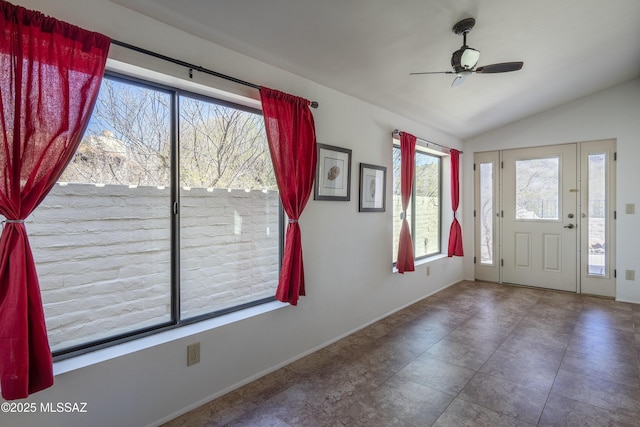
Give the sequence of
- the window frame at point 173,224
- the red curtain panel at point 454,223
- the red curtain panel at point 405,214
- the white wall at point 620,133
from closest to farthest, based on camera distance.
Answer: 1. the window frame at point 173,224
2. the red curtain panel at point 405,214
3. the white wall at point 620,133
4. the red curtain panel at point 454,223

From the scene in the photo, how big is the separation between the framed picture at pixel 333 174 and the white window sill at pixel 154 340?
3.31 feet

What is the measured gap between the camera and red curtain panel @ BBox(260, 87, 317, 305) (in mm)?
2314

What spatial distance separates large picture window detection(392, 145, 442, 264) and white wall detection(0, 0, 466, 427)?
0.38 m

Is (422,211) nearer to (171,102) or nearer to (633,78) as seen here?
(633,78)

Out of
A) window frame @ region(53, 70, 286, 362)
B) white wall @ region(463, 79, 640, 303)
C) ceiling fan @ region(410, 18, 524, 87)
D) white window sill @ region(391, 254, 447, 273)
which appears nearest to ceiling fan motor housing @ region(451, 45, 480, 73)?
ceiling fan @ region(410, 18, 524, 87)

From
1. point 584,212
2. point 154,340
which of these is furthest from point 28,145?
point 584,212

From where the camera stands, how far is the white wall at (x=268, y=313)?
1.62 metres

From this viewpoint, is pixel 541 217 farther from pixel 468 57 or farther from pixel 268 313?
pixel 268 313

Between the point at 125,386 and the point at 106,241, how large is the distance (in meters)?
0.78

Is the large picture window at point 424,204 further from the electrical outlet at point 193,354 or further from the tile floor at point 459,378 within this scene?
the electrical outlet at point 193,354

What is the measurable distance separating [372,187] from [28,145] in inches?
105

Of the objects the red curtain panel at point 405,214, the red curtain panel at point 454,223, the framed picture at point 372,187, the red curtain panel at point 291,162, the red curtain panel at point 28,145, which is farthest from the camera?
the red curtain panel at point 454,223

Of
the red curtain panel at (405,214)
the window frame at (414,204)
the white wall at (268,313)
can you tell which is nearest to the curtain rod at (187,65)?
the white wall at (268,313)

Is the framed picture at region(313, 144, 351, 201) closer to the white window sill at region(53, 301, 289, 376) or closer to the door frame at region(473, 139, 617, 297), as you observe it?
the white window sill at region(53, 301, 289, 376)
